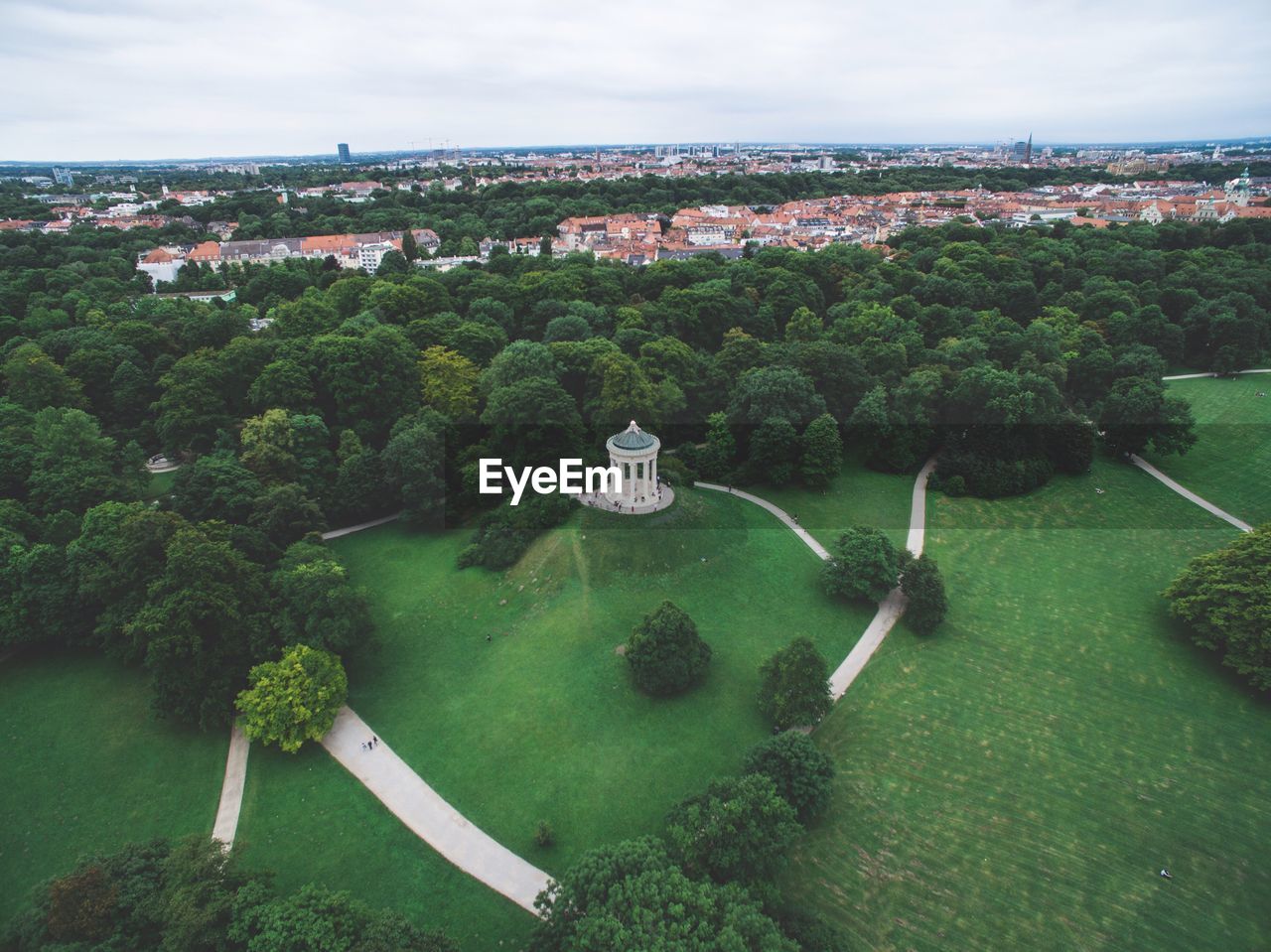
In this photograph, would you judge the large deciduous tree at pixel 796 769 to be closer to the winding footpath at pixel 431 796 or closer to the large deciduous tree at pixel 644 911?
the large deciduous tree at pixel 644 911

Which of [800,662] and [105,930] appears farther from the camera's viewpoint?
[800,662]

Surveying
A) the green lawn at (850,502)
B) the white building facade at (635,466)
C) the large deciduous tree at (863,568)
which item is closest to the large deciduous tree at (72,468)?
the white building facade at (635,466)

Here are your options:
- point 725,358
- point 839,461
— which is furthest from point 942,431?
point 725,358

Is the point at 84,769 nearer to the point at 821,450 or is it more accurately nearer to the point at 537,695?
the point at 537,695

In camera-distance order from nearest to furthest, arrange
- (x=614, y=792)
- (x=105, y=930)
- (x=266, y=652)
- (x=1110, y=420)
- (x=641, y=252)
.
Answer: (x=105, y=930) → (x=614, y=792) → (x=266, y=652) → (x=1110, y=420) → (x=641, y=252)

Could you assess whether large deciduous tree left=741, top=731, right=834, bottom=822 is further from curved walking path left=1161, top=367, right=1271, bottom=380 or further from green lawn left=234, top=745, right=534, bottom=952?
curved walking path left=1161, top=367, right=1271, bottom=380

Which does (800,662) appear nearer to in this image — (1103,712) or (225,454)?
(1103,712)

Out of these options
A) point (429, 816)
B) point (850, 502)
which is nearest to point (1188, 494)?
point (850, 502)
